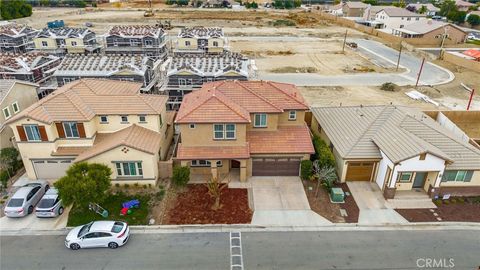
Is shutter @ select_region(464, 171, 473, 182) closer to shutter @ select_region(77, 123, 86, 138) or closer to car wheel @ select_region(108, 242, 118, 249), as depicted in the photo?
car wheel @ select_region(108, 242, 118, 249)

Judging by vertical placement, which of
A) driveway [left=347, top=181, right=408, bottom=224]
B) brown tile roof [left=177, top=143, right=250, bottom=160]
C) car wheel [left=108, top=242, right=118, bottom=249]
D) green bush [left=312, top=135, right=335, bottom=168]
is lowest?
driveway [left=347, top=181, right=408, bottom=224]

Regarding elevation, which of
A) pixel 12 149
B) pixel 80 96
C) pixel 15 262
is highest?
pixel 80 96

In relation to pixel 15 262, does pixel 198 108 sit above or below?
above

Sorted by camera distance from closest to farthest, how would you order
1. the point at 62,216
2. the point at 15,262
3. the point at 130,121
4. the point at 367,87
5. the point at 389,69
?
the point at 15,262, the point at 62,216, the point at 130,121, the point at 367,87, the point at 389,69

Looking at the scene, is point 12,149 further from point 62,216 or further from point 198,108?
point 198,108

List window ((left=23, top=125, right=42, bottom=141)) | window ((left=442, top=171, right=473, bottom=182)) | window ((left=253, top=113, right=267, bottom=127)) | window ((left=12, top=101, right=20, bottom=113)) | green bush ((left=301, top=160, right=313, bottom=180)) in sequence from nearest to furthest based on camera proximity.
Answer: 1. window ((left=442, top=171, right=473, bottom=182))
2. window ((left=23, top=125, right=42, bottom=141))
3. green bush ((left=301, top=160, right=313, bottom=180))
4. window ((left=253, top=113, right=267, bottom=127))
5. window ((left=12, top=101, right=20, bottom=113))

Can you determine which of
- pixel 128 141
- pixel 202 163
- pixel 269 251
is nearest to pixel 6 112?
pixel 128 141

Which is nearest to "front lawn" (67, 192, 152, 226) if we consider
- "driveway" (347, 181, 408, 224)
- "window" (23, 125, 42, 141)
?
"window" (23, 125, 42, 141)

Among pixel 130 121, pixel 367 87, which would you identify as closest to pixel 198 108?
pixel 130 121

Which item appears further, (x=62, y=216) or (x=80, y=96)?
(x=80, y=96)
